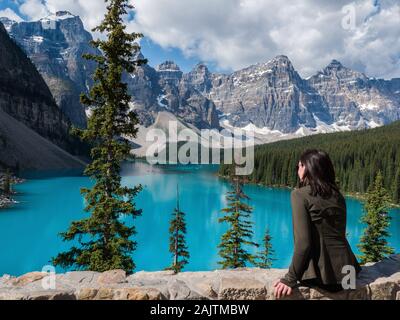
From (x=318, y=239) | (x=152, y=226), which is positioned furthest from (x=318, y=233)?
(x=152, y=226)

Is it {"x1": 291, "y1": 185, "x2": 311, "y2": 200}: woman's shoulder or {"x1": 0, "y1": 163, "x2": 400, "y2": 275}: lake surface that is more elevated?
{"x1": 291, "y1": 185, "x2": 311, "y2": 200}: woman's shoulder

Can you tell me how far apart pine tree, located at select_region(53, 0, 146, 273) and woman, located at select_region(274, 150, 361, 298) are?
32.6 ft

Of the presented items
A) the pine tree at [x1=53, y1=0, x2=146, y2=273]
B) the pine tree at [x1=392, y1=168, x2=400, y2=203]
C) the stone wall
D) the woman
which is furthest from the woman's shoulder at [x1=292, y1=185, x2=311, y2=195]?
the pine tree at [x1=392, y1=168, x2=400, y2=203]

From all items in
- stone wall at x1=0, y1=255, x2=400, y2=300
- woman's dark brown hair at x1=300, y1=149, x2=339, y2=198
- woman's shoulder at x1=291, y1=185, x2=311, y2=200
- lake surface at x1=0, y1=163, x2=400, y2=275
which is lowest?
lake surface at x1=0, y1=163, x2=400, y2=275

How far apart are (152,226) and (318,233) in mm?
46296

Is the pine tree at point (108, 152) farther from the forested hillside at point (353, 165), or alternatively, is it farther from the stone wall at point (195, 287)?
the forested hillside at point (353, 165)

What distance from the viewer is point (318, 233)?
442 cm

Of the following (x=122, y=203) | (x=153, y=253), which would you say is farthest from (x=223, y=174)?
(x=122, y=203)

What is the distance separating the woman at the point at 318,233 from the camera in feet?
14.2

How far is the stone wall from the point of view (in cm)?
466

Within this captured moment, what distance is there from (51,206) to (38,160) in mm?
72478

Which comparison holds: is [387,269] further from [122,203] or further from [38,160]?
[38,160]

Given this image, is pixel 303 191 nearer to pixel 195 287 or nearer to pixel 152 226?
pixel 195 287

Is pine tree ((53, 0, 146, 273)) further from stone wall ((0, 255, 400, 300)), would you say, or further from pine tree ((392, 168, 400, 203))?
pine tree ((392, 168, 400, 203))
